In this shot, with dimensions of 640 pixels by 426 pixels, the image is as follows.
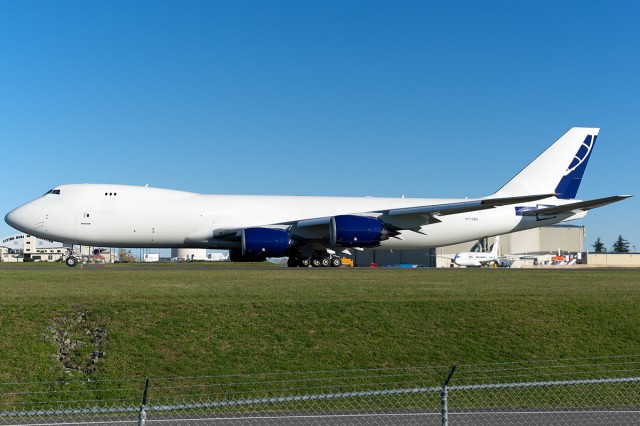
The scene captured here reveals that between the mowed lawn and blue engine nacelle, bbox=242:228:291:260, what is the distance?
1601cm

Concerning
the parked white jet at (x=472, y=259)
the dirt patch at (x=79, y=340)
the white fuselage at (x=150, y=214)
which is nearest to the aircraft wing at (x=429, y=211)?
the white fuselage at (x=150, y=214)

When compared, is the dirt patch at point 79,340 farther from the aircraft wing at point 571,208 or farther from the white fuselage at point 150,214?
the aircraft wing at point 571,208

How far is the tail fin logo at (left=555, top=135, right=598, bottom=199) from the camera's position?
162ft

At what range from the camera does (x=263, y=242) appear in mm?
40250

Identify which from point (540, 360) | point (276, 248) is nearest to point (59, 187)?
point (276, 248)

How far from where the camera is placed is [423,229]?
47.0 m

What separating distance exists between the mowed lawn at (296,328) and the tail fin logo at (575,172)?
26.8 metres

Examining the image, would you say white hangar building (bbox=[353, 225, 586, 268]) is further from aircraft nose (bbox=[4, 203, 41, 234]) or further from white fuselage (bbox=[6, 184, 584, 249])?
aircraft nose (bbox=[4, 203, 41, 234])

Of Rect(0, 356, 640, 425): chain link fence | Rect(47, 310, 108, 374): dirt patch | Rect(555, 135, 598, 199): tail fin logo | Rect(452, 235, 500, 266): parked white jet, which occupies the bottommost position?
Rect(0, 356, 640, 425): chain link fence

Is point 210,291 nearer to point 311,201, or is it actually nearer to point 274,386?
point 274,386

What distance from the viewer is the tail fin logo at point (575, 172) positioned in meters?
49.4

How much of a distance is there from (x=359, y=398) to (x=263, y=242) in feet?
83.0

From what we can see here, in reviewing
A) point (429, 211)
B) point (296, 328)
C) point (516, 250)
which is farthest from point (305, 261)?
point (516, 250)

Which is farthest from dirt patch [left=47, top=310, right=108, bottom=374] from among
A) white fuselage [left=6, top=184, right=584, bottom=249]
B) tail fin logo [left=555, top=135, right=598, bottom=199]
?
tail fin logo [left=555, top=135, right=598, bottom=199]
